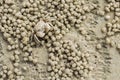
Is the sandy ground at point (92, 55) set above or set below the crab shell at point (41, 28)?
below

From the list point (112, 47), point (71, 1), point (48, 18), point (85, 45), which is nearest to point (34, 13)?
point (48, 18)

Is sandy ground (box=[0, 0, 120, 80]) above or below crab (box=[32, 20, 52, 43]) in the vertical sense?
below

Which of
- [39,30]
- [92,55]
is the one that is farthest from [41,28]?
[92,55]

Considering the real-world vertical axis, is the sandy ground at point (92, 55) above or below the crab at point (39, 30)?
below

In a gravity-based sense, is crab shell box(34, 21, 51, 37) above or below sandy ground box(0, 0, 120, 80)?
above

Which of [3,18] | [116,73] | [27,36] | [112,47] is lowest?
[116,73]

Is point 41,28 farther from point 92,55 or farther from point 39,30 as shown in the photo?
point 92,55

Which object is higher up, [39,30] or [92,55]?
[39,30]

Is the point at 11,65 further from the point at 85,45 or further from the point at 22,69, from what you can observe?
the point at 85,45
